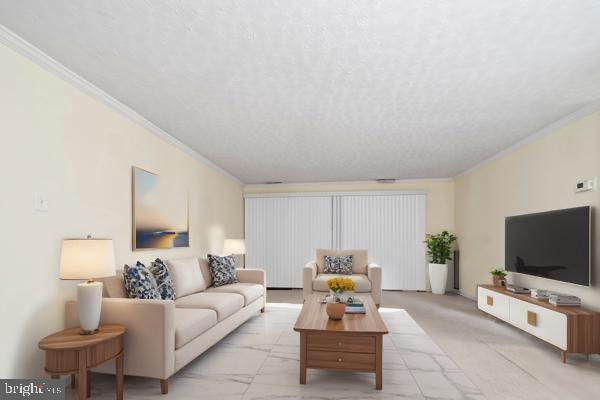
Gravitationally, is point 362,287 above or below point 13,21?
below

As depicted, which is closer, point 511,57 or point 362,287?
point 511,57

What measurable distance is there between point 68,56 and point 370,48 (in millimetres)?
2207

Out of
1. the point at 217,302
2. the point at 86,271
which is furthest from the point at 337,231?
the point at 86,271

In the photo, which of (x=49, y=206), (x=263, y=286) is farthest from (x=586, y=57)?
(x=263, y=286)

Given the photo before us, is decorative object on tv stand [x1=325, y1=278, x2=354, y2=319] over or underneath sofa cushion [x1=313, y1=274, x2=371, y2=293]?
over

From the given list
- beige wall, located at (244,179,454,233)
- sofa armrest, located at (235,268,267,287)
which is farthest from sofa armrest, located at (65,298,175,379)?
beige wall, located at (244,179,454,233)

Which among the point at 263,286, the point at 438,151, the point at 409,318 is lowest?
the point at 409,318

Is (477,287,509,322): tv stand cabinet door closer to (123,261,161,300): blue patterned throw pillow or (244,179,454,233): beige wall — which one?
(244,179,454,233): beige wall

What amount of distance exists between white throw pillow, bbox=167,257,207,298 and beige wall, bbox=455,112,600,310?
4214mm

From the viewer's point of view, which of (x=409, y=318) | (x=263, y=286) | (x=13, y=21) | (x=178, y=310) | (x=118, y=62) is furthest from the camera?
(x=263, y=286)

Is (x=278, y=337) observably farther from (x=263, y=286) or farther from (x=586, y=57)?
(x=586, y=57)

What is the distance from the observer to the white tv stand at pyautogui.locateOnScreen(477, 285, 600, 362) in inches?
129

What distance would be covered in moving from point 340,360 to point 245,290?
2.04 metres

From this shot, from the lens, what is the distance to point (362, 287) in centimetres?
566
